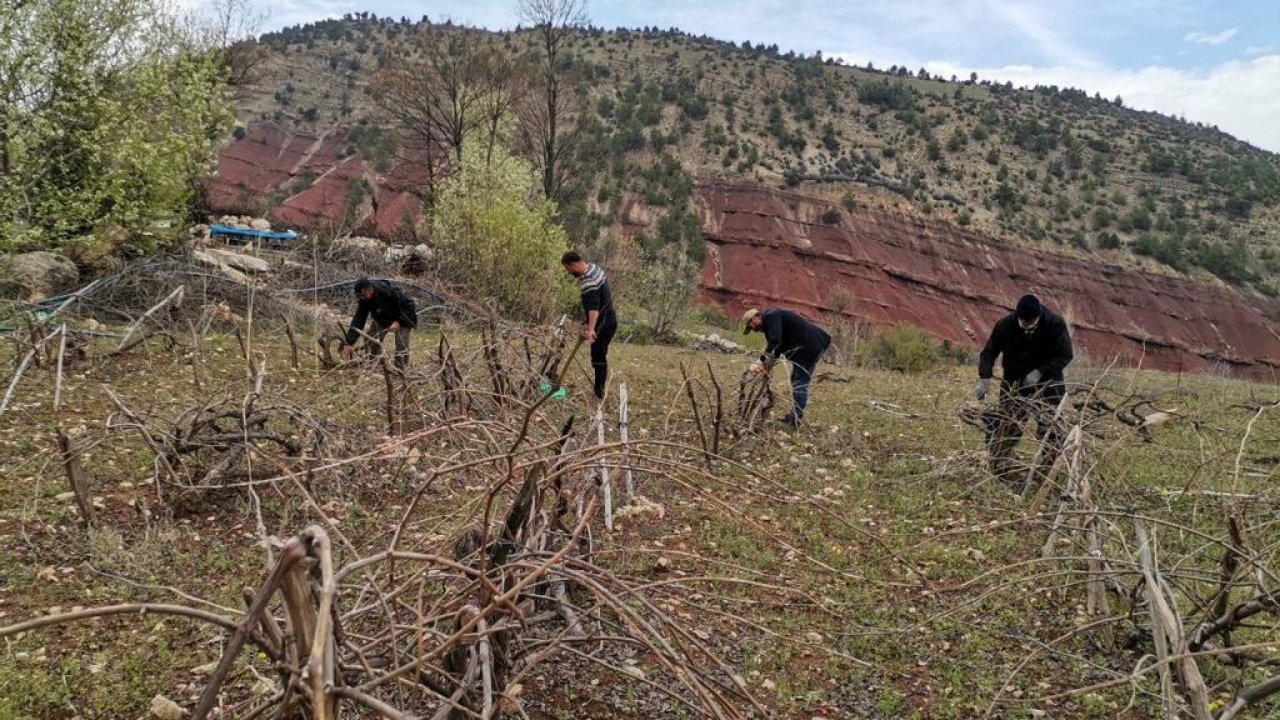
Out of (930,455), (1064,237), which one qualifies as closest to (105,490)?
(930,455)

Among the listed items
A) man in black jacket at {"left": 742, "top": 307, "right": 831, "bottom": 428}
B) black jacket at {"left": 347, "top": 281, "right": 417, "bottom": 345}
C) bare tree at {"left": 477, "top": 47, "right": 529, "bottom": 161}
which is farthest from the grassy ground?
bare tree at {"left": 477, "top": 47, "right": 529, "bottom": 161}

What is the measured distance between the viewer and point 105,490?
4473 mm

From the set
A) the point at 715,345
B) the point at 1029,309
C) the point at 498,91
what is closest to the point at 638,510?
the point at 1029,309

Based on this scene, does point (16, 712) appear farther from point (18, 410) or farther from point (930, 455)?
point (930, 455)

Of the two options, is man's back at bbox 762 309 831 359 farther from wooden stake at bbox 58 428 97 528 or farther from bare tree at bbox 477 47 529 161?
bare tree at bbox 477 47 529 161

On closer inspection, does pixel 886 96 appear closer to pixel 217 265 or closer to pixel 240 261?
pixel 240 261

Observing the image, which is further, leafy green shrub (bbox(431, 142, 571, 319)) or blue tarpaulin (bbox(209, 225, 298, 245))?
blue tarpaulin (bbox(209, 225, 298, 245))

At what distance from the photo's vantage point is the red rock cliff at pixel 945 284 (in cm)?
4069

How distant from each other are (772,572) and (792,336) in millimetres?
3418

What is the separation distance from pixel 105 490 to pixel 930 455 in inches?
258

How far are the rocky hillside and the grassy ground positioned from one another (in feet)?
107

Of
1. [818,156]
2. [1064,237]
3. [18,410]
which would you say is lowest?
[18,410]

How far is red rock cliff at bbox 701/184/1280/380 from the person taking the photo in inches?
1602

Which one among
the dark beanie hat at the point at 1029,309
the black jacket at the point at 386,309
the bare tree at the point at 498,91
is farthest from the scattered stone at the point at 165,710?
the bare tree at the point at 498,91
